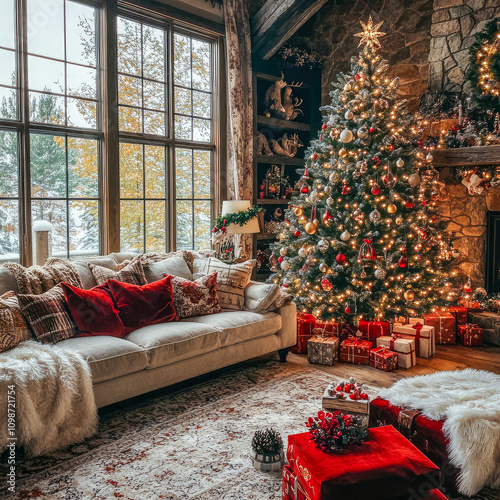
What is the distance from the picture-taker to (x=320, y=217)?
15.3ft

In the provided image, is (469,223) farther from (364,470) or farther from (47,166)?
(47,166)

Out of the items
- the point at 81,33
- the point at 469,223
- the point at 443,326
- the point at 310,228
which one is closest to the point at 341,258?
the point at 310,228

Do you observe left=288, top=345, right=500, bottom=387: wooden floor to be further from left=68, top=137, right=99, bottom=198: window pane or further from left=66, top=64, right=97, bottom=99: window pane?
left=66, top=64, right=97, bottom=99: window pane

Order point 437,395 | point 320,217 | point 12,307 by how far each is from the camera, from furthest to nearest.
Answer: point 320,217, point 12,307, point 437,395

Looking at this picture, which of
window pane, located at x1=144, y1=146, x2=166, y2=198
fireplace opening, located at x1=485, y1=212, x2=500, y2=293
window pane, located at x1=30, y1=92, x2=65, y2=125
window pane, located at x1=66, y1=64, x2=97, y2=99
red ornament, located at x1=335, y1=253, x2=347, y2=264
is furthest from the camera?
fireplace opening, located at x1=485, y1=212, x2=500, y2=293

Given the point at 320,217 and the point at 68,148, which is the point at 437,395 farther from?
the point at 68,148

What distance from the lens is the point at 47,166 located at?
4133mm

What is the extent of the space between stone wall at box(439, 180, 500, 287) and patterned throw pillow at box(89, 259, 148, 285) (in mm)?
3197

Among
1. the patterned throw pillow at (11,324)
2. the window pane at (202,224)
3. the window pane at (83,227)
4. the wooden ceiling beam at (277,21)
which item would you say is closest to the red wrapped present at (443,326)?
the window pane at (202,224)

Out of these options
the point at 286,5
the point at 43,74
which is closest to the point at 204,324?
the point at 43,74

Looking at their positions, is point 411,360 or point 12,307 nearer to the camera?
point 12,307

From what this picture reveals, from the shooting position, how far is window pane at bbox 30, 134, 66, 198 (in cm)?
405

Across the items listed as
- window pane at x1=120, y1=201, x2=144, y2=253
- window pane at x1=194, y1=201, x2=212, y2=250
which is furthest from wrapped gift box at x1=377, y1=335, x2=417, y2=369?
window pane at x1=120, y1=201, x2=144, y2=253

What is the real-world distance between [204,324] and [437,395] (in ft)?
5.56
